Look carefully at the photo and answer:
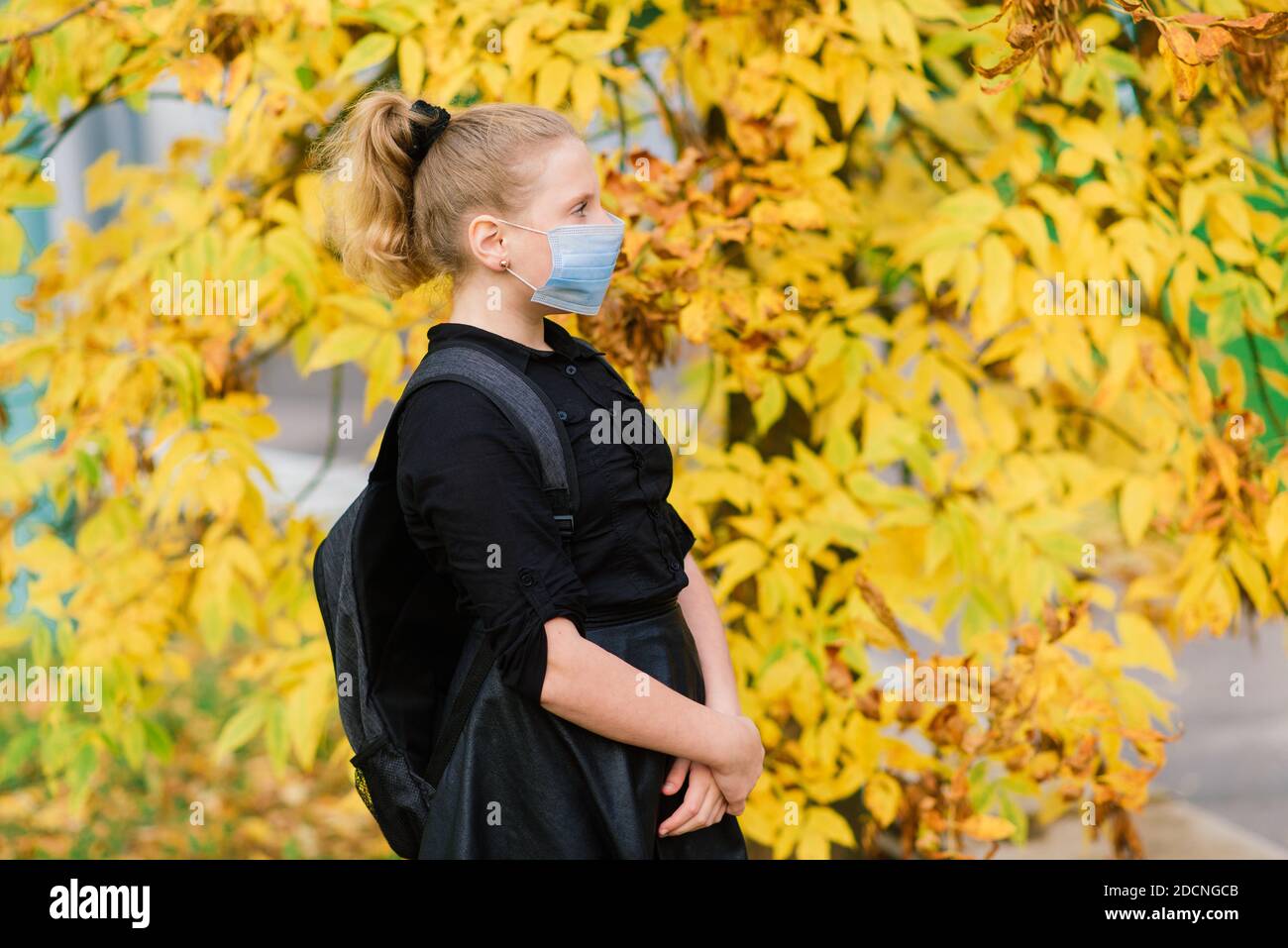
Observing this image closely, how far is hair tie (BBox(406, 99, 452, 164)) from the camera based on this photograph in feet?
4.63

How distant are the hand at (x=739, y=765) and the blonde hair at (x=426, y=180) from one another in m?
0.64

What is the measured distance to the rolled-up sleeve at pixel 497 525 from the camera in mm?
1207

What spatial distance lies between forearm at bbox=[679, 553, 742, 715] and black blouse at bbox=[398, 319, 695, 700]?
16 cm

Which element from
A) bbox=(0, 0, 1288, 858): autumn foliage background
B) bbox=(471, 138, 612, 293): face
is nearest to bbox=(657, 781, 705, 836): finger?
bbox=(471, 138, 612, 293): face

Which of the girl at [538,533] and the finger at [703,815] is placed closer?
the girl at [538,533]

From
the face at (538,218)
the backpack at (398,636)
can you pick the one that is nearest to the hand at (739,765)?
the backpack at (398,636)

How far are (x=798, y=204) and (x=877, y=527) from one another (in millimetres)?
657

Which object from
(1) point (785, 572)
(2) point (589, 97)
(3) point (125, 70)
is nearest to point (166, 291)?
(3) point (125, 70)

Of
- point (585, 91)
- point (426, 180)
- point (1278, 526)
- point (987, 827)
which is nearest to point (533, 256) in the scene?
point (426, 180)

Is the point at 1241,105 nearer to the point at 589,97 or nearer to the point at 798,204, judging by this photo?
the point at 798,204

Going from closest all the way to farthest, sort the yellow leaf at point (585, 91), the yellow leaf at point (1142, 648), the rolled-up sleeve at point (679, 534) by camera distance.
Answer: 1. the rolled-up sleeve at point (679, 534)
2. the yellow leaf at point (585, 91)
3. the yellow leaf at point (1142, 648)

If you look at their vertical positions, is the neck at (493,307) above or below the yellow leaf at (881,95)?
below

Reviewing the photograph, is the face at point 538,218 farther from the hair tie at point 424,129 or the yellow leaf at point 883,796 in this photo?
the yellow leaf at point 883,796

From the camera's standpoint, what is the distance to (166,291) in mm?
2336
